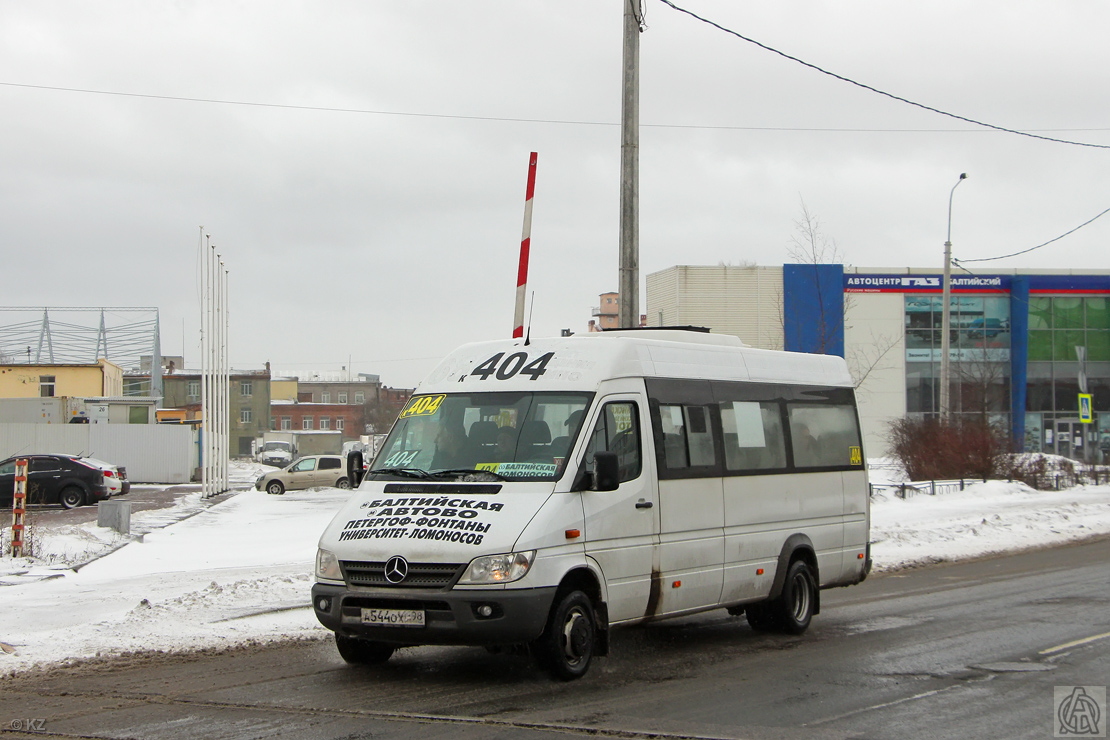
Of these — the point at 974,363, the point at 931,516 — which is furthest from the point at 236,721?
the point at 974,363

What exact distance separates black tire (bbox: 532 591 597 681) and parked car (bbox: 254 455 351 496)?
3134 cm

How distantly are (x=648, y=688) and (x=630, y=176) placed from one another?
8.02 meters

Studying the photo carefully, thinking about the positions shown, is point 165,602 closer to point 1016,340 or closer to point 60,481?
point 60,481

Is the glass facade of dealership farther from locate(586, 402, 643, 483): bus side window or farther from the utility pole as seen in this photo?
locate(586, 402, 643, 483): bus side window

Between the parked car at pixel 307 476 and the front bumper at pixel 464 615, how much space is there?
31.4m

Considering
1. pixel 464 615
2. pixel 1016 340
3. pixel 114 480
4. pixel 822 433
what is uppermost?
pixel 1016 340

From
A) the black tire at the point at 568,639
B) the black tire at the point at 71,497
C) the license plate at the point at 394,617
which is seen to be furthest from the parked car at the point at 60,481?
the black tire at the point at 568,639

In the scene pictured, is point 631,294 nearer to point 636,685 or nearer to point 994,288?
point 636,685

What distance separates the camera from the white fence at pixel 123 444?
43.3m

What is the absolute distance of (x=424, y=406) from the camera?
8922 millimetres

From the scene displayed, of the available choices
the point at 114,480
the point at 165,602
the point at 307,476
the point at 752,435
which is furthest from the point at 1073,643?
the point at 307,476

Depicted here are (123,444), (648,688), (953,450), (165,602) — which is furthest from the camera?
(123,444)

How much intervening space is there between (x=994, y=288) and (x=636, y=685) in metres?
54.9

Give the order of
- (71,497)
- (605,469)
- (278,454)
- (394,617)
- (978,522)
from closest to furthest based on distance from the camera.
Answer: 1. (394,617)
2. (605,469)
3. (978,522)
4. (71,497)
5. (278,454)
